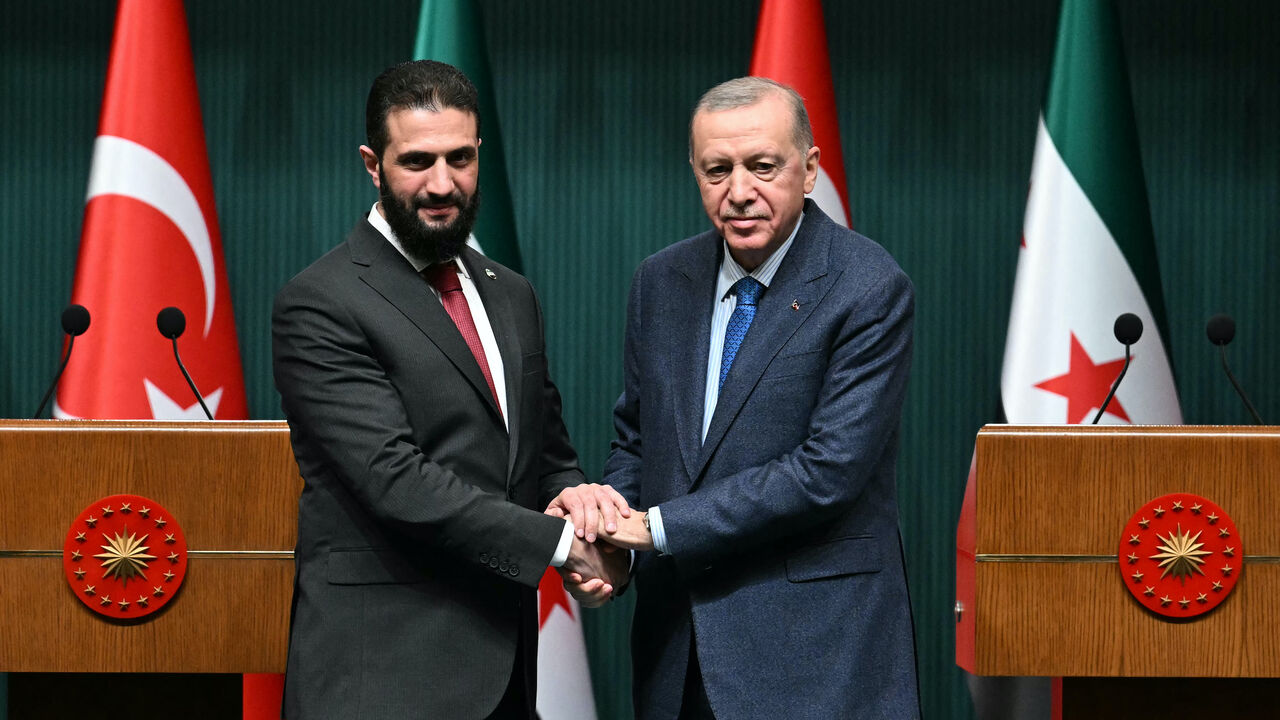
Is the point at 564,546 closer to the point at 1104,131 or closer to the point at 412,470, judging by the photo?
the point at 412,470

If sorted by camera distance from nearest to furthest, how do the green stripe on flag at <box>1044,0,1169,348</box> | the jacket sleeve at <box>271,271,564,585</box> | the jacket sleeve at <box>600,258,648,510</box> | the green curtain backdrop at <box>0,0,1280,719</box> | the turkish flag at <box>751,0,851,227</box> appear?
1. the jacket sleeve at <box>271,271,564,585</box>
2. the jacket sleeve at <box>600,258,648,510</box>
3. the green stripe on flag at <box>1044,0,1169,348</box>
4. the turkish flag at <box>751,0,851,227</box>
5. the green curtain backdrop at <box>0,0,1280,719</box>

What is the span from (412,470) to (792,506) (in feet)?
2.08

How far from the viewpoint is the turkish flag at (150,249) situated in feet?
11.9

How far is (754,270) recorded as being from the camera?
2285 mm

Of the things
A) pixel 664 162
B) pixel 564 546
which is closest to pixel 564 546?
pixel 564 546

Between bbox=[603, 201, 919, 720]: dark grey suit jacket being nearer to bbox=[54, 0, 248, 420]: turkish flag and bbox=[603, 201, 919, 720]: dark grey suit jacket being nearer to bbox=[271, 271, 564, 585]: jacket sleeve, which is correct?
bbox=[271, 271, 564, 585]: jacket sleeve

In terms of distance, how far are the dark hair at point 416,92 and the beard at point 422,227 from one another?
109 mm

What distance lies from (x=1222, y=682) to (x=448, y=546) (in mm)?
1527

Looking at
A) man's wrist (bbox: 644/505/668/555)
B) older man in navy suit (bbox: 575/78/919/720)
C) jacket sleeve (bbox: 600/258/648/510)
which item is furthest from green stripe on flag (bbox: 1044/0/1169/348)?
man's wrist (bbox: 644/505/668/555)

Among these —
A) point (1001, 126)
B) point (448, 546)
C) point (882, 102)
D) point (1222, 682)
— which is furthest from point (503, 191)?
point (1222, 682)

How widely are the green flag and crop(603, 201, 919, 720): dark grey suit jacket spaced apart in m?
1.84

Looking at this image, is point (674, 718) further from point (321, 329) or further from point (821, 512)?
point (321, 329)

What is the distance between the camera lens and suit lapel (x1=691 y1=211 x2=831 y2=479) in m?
2.14

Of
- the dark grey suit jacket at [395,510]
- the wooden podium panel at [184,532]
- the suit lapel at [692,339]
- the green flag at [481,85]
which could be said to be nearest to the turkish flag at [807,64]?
the green flag at [481,85]
